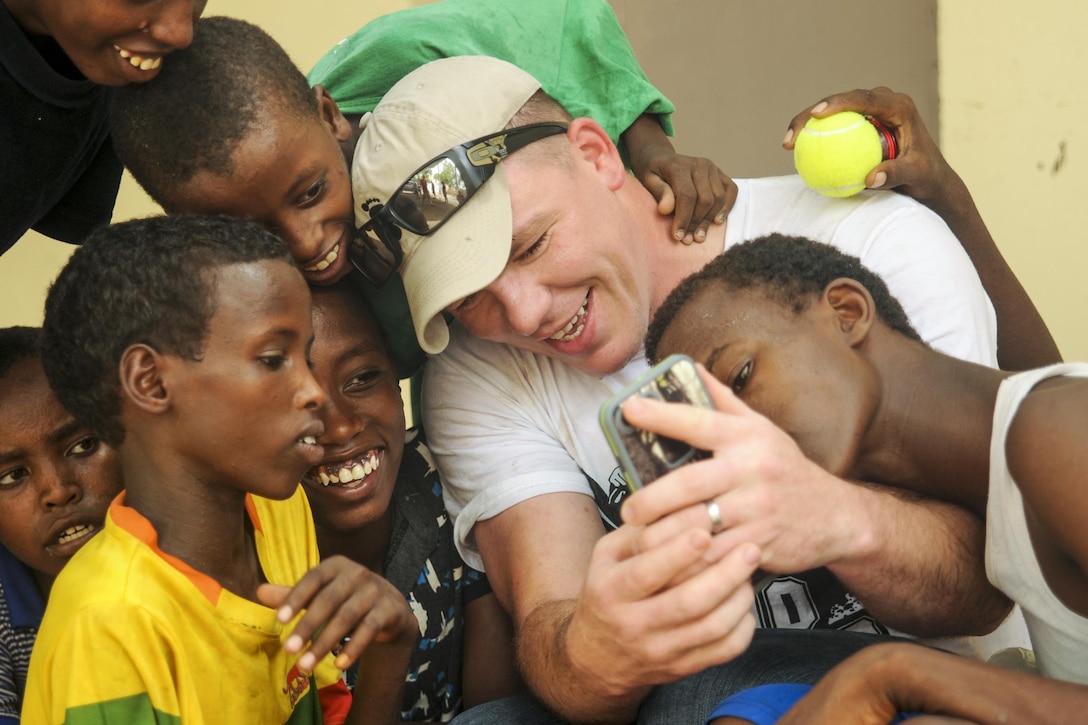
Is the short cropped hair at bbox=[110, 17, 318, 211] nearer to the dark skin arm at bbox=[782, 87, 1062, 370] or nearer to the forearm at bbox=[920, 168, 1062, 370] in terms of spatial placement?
the dark skin arm at bbox=[782, 87, 1062, 370]

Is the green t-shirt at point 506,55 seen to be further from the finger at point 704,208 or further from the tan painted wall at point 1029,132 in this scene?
the tan painted wall at point 1029,132

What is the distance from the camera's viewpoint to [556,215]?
233 cm

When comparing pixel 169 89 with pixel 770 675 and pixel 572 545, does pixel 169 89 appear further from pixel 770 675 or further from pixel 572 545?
pixel 770 675

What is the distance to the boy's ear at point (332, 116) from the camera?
2480 millimetres

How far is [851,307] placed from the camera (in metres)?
2.02

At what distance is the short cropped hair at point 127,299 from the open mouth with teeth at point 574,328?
57 centimetres

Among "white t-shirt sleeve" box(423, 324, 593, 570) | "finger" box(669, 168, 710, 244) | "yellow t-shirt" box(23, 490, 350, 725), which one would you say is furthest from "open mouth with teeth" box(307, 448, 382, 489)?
"finger" box(669, 168, 710, 244)

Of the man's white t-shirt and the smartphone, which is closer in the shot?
the smartphone

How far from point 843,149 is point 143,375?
1333 millimetres

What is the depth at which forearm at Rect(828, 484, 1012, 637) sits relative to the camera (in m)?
1.77

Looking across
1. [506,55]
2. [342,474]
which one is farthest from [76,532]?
[506,55]

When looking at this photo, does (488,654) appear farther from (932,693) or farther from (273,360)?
(932,693)

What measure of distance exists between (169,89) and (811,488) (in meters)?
1.36

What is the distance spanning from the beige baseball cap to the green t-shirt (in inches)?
12.1
